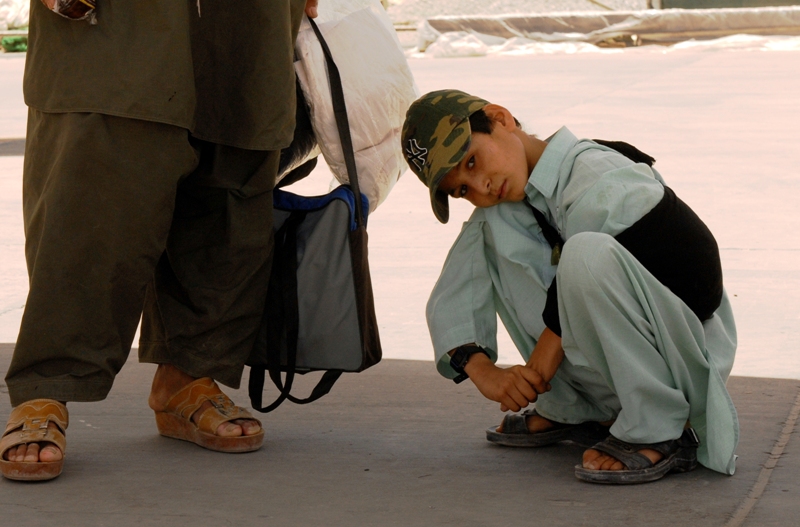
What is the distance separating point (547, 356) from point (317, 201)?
0.65m

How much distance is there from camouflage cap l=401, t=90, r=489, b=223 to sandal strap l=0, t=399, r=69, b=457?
90 cm

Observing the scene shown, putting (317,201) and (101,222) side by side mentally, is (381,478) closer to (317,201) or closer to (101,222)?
(317,201)

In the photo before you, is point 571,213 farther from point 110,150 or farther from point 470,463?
point 110,150

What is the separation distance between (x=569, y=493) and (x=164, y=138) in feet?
3.53

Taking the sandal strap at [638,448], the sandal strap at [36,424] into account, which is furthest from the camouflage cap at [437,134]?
the sandal strap at [36,424]

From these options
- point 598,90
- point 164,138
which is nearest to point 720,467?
point 164,138

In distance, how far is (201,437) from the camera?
259 centimetres

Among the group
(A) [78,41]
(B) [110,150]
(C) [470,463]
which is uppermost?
(A) [78,41]

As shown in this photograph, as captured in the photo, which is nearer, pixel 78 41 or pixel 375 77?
pixel 78 41

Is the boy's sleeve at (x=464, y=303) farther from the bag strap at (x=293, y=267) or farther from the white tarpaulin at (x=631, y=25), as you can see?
the white tarpaulin at (x=631, y=25)

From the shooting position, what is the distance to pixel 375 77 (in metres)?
2.71

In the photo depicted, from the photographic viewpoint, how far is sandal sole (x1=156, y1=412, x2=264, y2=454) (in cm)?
256

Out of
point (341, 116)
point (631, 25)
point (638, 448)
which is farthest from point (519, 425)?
point (631, 25)

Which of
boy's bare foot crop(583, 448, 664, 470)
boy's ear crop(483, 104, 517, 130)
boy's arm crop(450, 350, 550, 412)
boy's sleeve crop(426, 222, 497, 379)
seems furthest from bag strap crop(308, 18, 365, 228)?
boy's bare foot crop(583, 448, 664, 470)
